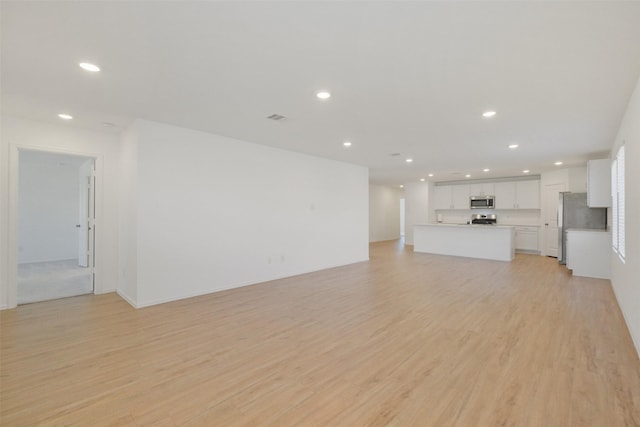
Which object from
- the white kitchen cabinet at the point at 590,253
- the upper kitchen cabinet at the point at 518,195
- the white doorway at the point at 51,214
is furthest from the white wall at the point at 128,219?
the upper kitchen cabinet at the point at 518,195

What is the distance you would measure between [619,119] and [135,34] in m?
5.79

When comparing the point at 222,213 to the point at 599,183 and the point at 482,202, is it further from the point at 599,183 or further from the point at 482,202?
the point at 482,202

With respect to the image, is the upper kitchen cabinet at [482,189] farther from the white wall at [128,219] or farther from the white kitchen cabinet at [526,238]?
the white wall at [128,219]

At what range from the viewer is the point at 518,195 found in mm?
9719

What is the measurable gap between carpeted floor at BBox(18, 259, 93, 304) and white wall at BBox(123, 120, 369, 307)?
62.3 inches

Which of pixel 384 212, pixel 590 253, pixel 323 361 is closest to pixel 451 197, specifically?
pixel 384 212

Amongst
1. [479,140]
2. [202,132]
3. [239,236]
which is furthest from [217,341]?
[479,140]

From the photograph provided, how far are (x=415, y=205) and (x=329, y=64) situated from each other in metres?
10.1

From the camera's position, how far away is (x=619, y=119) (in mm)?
4016

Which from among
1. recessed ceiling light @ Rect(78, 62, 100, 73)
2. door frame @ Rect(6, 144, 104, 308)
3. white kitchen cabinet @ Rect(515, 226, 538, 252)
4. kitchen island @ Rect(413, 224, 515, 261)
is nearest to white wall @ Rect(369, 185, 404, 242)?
kitchen island @ Rect(413, 224, 515, 261)

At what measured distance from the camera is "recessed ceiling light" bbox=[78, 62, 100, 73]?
263 centimetres

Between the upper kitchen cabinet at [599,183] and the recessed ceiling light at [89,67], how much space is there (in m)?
8.29

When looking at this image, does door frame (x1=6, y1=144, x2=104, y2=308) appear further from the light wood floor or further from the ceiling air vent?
the ceiling air vent

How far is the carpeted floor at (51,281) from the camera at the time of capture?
4.66m
